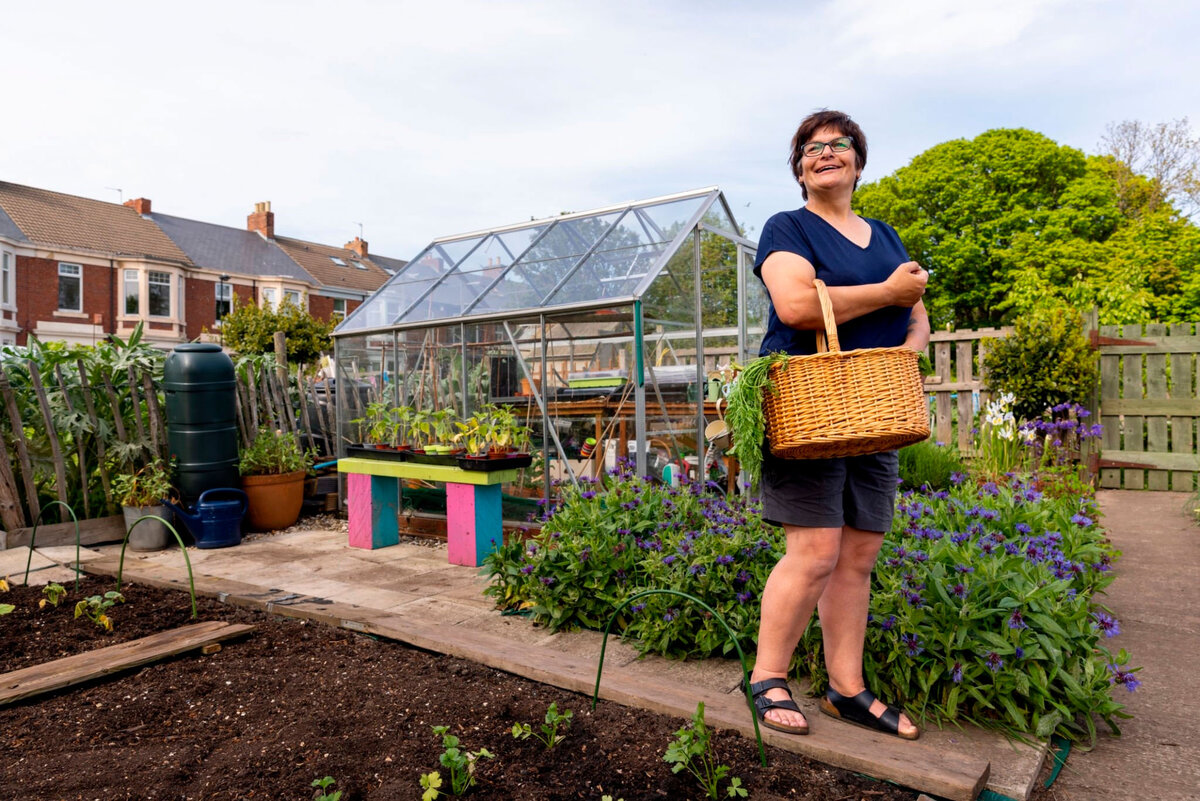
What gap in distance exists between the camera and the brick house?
2023 centimetres

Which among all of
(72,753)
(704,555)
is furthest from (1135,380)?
(72,753)

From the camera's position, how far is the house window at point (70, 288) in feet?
68.5

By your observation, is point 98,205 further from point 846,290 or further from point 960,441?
point 846,290

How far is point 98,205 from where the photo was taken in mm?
23359

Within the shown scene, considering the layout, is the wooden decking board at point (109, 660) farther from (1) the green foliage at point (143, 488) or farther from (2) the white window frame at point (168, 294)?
(2) the white window frame at point (168, 294)

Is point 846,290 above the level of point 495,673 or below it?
above

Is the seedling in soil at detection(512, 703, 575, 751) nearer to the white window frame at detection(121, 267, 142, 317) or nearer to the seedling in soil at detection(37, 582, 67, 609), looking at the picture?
the seedling in soil at detection(37, 582, 67, 609)

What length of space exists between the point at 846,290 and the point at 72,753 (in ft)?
7.14

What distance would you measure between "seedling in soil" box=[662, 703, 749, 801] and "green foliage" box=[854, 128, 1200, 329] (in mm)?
16915

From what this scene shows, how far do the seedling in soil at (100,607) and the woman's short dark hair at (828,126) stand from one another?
287cm

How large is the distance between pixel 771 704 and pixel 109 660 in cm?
204

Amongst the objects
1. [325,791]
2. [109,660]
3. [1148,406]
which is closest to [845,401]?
[325,791]

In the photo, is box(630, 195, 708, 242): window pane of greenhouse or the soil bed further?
box(630, 195, 708, 242): window pane of greenhouse

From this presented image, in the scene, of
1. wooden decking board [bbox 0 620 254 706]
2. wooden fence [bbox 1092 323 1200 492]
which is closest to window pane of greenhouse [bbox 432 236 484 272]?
wooden decking board [bbox 0 620 254 706]
